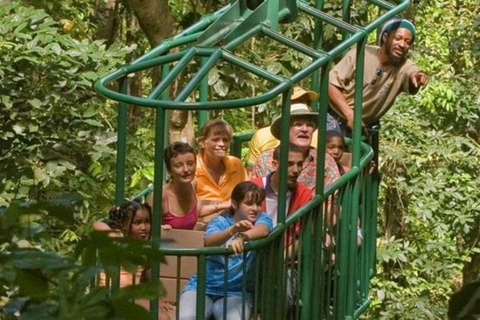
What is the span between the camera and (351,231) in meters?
6.81

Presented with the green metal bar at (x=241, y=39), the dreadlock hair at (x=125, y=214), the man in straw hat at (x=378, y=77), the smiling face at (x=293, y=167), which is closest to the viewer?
the dreadlock hair at (x=125, y=214)

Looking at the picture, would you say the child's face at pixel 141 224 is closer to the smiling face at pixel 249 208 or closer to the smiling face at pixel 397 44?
the smiling face at pixel 249 208

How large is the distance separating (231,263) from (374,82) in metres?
1.83

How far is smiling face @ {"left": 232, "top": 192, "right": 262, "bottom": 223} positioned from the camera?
5.77 m

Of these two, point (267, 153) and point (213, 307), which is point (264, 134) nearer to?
point (267, 153)

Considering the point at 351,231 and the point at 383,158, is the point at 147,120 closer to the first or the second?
the point at 383,158

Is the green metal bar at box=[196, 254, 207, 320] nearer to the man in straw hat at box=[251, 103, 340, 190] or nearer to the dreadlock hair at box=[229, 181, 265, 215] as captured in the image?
the dreadlock hair at box=[229, 181, 265, 215]

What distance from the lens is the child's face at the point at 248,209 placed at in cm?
577

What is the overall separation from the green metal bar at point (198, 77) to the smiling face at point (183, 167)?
26 cm

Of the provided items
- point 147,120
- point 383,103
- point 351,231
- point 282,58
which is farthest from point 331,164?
point 147,120

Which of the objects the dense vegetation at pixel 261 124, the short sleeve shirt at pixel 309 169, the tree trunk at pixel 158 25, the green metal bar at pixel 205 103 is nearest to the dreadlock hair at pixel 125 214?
the dense vegetation at pixel 261 124

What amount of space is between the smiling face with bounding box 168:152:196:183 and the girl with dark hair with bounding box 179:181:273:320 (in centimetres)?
20

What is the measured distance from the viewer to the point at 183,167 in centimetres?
589

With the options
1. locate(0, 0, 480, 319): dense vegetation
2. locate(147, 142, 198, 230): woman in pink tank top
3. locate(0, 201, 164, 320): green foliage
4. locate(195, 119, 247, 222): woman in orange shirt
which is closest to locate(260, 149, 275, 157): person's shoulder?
locate(195, 119, 247, 222): woman in orange shirt
